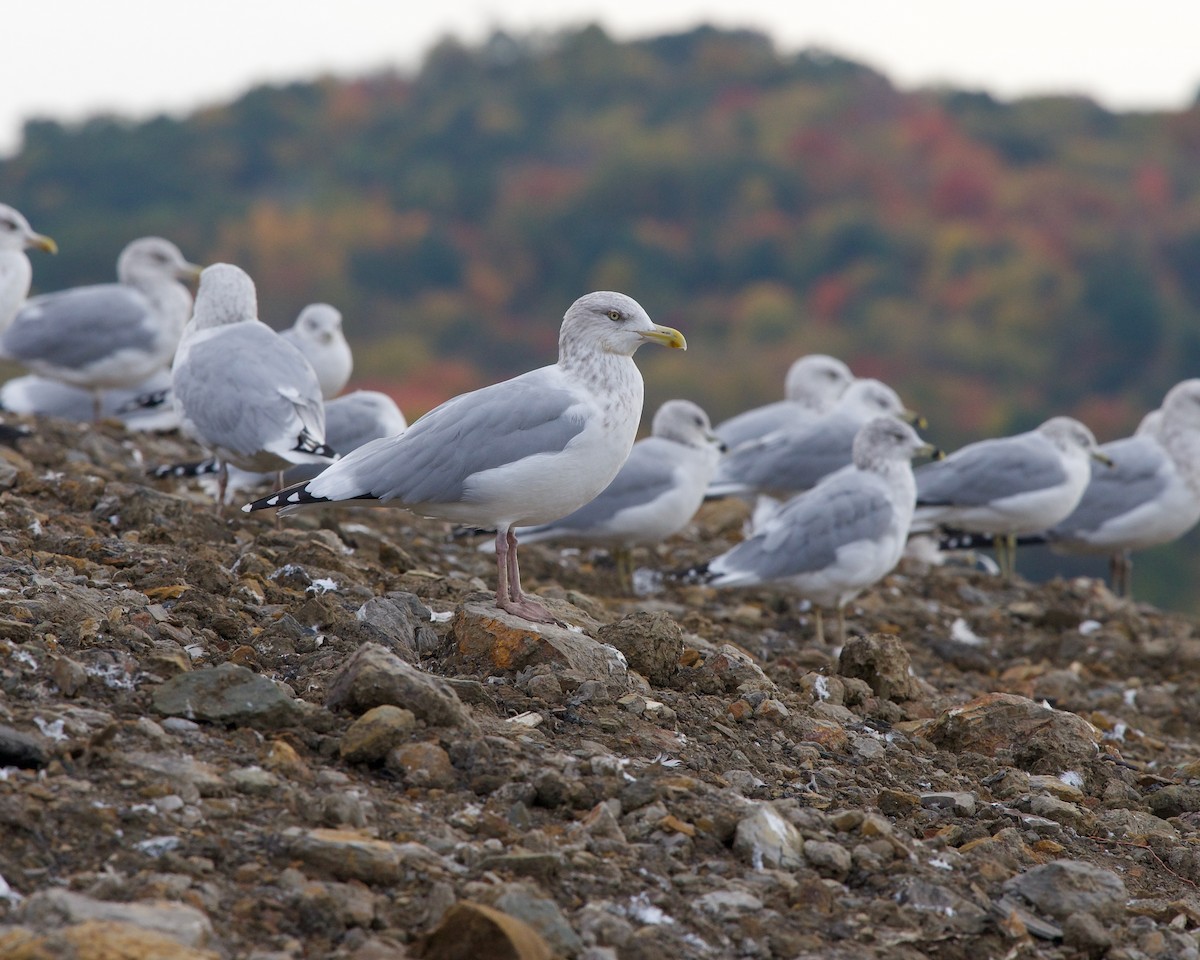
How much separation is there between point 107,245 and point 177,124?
26.7 ft

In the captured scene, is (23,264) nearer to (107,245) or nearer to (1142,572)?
(1142,572)

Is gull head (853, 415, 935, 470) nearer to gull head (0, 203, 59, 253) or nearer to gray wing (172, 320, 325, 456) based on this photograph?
gray wing (172, 320, 325, 456)

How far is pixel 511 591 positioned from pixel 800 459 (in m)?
5.81

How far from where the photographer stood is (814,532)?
28.4 ft

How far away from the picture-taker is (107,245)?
114 ft

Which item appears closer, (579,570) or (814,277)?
(579,570)

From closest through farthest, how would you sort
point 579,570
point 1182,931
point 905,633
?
1. point 1182,931
2. point 905,633
3. point 579,570

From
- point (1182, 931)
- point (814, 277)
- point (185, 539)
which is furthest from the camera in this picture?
point (814, 277)

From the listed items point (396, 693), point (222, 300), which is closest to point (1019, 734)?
point (396, 693)

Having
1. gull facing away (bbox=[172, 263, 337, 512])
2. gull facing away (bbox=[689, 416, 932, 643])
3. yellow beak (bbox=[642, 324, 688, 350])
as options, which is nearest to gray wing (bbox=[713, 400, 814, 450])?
gull facing away (bbox=[689, 416, 932, 643])

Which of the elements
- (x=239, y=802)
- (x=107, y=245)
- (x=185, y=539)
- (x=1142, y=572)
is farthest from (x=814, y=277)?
(x=239, y=802)

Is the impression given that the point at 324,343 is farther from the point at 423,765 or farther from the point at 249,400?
the point at 423,765

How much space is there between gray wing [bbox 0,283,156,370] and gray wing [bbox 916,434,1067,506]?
624cm

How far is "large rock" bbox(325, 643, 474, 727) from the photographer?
14.9 ft
